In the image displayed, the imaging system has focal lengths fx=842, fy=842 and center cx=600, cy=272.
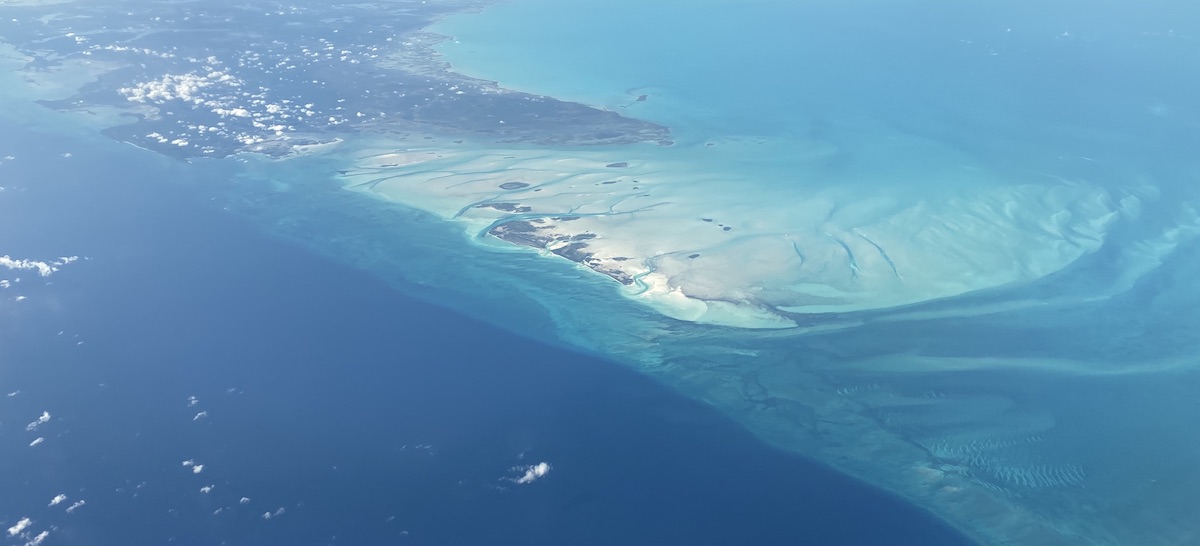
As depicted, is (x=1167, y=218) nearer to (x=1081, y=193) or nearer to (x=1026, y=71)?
(x=1081, y=193)

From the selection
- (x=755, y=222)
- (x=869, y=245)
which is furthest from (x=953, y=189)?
(x=755, y=222)

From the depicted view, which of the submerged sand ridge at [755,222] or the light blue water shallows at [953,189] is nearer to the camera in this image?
the light blue water shallows at [953,189]

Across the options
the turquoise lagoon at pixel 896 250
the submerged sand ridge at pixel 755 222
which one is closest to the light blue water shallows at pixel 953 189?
the turquoise lagoon at pixel 896 250

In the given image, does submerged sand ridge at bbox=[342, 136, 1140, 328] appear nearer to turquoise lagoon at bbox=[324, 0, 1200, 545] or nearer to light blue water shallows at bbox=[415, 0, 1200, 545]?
turquoise lagoon at bbox=[324, 0, 1200, 545]

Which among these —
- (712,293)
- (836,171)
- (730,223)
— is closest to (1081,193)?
(836,171)

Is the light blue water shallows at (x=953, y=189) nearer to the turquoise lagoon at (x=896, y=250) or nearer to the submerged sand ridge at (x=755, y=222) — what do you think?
the turquoise lagoon at (x=896, y=250)
